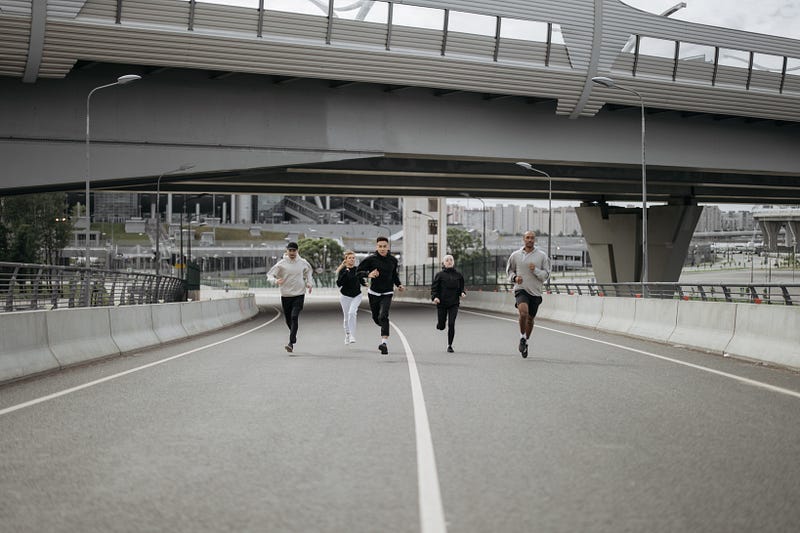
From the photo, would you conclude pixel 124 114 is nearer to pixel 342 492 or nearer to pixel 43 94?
pixel 43 94

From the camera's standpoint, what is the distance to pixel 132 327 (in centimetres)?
1830

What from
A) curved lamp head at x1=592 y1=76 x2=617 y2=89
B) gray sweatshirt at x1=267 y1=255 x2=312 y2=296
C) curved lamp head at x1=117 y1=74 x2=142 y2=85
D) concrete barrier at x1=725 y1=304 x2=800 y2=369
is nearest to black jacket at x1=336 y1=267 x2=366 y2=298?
gray sweatshirt at x1=267 y1=255 x2=312 y2=296

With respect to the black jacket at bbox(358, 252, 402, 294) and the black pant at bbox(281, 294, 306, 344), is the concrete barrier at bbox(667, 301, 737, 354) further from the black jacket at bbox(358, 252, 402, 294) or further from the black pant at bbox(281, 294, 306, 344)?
the black pant at bbox(281, 294, 306, 344)

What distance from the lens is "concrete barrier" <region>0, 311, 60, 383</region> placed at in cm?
1206

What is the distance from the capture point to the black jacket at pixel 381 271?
51.9 feet

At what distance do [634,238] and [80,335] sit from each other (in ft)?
128

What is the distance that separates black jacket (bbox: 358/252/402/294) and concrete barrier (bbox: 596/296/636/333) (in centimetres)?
853

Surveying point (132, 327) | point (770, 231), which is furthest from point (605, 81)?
point (770, 231)

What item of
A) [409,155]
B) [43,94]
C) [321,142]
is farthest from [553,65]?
[43,94]

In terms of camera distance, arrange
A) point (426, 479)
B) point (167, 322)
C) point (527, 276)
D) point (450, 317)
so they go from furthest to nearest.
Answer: point (167, 322) < point (450, 317) < point (527, 276) < point (426, 479)

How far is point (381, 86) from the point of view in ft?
96.4

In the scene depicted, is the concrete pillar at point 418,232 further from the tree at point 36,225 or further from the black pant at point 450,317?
the black pant at point 450,317

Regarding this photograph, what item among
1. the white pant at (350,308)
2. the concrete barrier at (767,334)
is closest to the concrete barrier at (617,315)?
the concrete barrier at (767,334)

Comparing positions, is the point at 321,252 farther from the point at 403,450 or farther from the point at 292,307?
the point at 403,450
